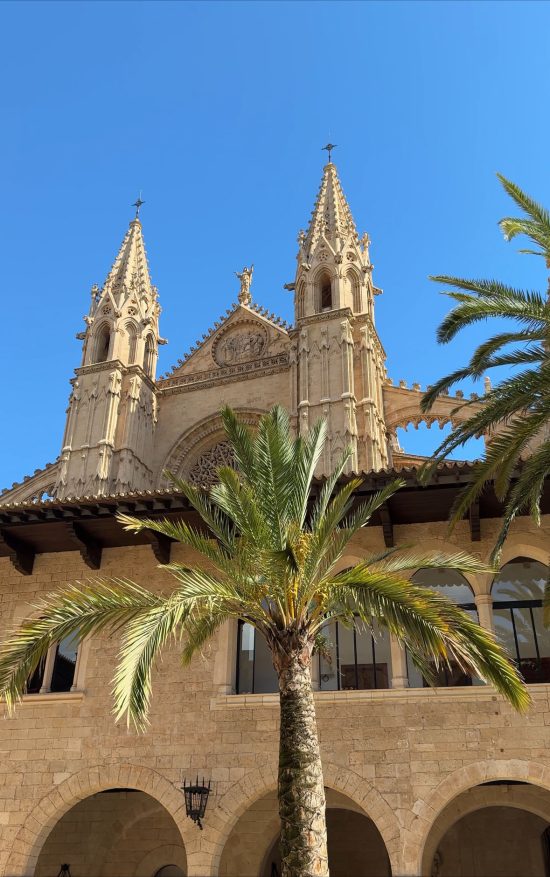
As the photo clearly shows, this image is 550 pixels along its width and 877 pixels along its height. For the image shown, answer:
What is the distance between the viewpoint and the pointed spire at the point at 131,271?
33406 mm

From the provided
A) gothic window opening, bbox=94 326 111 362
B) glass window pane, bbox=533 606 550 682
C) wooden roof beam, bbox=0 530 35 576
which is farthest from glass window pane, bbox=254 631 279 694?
gothic window opening, bbox=94 326 111 362

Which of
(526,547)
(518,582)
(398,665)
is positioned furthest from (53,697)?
(518,582)

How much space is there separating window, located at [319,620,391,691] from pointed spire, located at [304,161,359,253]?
20.0m

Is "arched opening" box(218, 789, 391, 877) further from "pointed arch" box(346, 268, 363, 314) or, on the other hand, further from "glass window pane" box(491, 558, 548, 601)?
"pointed arch" box(346, 268, 363, 314)

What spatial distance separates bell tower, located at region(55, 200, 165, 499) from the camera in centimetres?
2773

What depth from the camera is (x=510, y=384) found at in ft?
32.6

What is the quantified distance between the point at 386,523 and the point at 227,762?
415cm

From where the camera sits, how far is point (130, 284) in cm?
3359

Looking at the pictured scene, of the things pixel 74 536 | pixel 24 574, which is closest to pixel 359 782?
pixel 74 536

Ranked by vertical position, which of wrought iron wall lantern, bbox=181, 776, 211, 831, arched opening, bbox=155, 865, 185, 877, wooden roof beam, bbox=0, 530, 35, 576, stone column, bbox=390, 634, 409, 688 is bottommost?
arched opening, bbox=155, 865, 185, 877

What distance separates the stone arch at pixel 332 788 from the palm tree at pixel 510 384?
3.68 m

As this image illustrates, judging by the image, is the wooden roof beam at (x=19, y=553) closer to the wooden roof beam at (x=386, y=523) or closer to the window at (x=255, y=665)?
the window at (x=255, y=665)

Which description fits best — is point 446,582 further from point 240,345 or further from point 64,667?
point 240,345

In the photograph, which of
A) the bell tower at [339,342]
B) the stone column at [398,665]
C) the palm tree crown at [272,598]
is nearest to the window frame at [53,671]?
the palm tree crown at [272,598]
